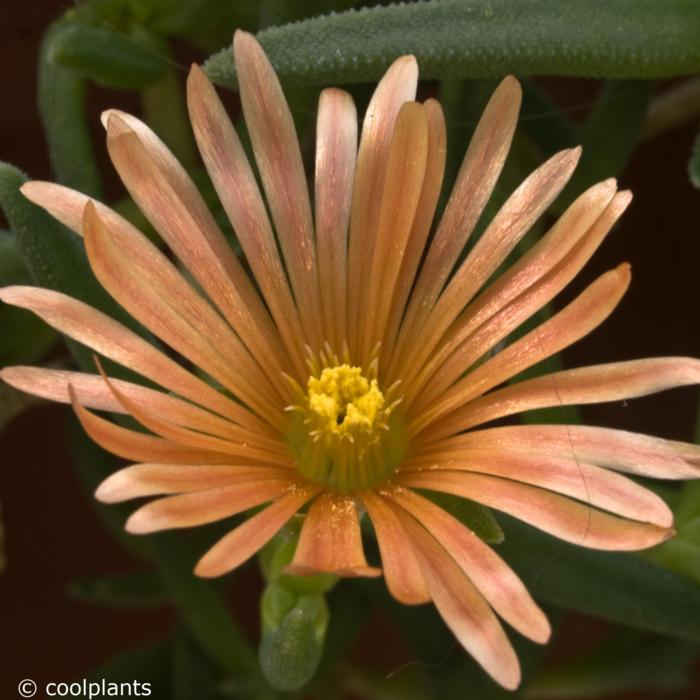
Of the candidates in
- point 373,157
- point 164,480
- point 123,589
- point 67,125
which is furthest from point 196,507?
point 123,589

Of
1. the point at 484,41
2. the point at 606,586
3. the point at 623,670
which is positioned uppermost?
the point at 484,41

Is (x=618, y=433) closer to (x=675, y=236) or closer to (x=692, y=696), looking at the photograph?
(x=675, y=236)

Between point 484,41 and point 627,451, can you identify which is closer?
point 627,451

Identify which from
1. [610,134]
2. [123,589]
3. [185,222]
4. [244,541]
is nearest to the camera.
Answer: [244,541]

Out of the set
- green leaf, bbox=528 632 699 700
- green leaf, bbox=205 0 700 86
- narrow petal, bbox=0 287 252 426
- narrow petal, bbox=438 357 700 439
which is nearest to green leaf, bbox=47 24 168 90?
green leaf, bbox=205 0 700 86

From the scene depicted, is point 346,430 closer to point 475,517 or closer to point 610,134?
point 475,517

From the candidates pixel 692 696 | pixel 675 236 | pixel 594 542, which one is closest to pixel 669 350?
pixel 675 236

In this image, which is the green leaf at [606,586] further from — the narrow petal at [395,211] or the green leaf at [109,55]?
the green leaf at [109,55]

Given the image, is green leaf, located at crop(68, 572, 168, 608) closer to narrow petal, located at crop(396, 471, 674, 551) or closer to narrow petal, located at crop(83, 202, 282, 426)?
narrow petal, located at crop(83, 202, 282, 426)
